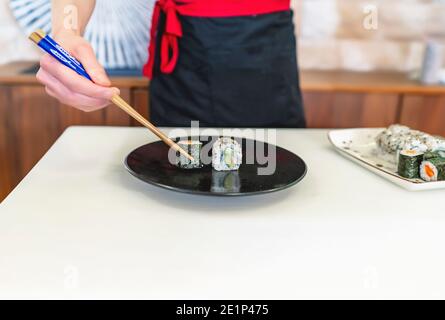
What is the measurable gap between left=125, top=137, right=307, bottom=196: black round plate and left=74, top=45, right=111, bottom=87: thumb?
0.51 feet

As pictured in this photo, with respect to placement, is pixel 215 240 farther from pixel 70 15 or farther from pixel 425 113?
pixel 425 113

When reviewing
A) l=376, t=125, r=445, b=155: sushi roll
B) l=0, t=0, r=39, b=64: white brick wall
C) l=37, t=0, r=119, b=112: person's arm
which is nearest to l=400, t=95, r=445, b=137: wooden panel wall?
l=376, t=125, r=445, b=155: sushi roll

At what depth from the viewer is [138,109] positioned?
2215mm

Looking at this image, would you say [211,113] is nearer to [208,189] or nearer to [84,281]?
[208,189]

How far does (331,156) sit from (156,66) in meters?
0.73

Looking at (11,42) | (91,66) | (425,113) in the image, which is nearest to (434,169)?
(91,66)

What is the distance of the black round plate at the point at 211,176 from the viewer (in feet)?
2.82

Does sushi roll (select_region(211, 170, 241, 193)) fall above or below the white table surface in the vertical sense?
above

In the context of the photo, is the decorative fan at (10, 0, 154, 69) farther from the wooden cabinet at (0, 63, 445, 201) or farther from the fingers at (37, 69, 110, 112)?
the fingers at (37, 69, 110, 112)

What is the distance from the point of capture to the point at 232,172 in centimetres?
96

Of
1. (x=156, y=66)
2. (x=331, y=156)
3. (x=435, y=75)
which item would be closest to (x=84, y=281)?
(x=331, y=156)

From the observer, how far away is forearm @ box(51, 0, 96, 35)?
4.00ft

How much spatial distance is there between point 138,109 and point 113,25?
0.48 meters

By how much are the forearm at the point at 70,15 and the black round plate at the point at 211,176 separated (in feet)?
1.29
